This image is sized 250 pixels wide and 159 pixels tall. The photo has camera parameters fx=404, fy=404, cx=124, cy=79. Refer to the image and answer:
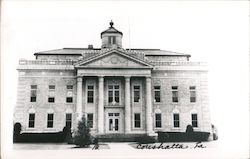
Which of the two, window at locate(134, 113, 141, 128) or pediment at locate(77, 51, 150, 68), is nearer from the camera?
window at locate(134, 113, 141, 128)

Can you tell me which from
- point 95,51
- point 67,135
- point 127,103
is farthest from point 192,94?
point 67,135

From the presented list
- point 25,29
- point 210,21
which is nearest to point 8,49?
point 25,29

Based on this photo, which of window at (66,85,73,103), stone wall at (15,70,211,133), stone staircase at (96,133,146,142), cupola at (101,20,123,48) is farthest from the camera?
window at (66,85,73,103)

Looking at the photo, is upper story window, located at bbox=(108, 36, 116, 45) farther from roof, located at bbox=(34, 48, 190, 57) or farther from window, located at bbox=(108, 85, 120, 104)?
window, located at bbox=(108, 85, 120, 104)

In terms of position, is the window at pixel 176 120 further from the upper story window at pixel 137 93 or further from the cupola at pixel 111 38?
the cupola at pixel 111 38

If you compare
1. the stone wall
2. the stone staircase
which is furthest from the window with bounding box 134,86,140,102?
the stone staircase

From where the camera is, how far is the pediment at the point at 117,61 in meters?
12.1

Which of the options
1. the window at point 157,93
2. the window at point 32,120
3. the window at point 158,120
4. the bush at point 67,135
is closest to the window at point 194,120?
the window at point 158,120

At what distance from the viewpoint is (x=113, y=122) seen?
11969 mm

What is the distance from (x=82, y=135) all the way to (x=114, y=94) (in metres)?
1.73

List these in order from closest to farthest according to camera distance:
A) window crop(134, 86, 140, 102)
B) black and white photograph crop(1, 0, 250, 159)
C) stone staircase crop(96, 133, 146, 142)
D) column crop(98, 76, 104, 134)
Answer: black and white photograph crop(1, 0, 250, 159), stone staircase crop(96, 133, 146, 142), column crop(98, 76, 104, 134), window crop(134, 86, 140, 102)

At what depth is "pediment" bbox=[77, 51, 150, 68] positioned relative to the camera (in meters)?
12.1

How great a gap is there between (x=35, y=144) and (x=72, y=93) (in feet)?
5.95

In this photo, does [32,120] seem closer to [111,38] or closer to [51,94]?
[51,94]
